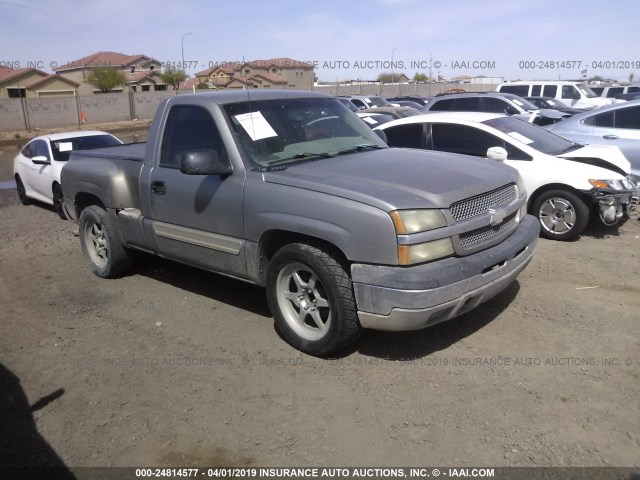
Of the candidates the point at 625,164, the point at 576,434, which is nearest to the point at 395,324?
the point at 576,434

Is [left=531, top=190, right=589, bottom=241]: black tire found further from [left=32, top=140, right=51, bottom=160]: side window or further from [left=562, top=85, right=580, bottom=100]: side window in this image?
[left=562, top=85, right=580, bottom=100]: side window

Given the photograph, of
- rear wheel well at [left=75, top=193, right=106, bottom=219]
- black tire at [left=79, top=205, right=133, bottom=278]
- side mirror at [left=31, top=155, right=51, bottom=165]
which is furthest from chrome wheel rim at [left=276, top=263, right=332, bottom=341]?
side mirror at [left=31, top=155, right=51, bottom=165]

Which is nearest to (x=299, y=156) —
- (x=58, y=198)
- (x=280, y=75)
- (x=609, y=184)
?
(x=609, y=184)

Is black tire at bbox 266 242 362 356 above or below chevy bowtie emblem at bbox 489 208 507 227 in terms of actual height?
below

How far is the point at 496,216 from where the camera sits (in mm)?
4109

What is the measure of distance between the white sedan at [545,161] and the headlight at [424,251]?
298cm

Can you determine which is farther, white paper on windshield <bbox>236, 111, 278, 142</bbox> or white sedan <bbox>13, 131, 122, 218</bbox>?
white sedan <bbox>13, 131, 122, 218</bbox>

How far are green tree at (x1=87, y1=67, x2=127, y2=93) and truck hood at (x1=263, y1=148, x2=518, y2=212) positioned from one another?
59483mm

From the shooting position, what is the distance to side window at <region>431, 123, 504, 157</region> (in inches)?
292

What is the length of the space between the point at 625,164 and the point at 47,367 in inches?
292

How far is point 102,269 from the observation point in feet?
20.5

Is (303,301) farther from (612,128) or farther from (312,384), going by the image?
(612,128)

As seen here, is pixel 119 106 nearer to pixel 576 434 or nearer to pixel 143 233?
pixel 143 233

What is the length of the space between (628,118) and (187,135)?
25.2 ft
